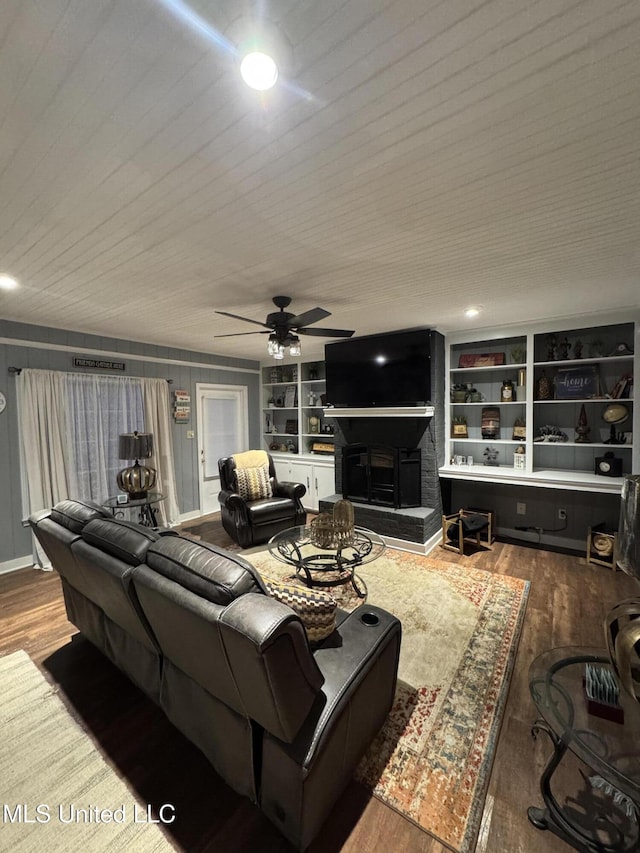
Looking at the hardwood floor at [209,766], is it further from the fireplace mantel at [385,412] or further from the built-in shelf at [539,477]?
the fireplace mantel at [385,412]

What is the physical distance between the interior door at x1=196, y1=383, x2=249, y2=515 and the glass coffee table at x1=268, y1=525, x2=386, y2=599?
263cm

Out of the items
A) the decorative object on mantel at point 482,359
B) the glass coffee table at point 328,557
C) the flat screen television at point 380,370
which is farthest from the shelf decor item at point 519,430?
the glass coffee table at point 328,557

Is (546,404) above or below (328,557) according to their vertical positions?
above

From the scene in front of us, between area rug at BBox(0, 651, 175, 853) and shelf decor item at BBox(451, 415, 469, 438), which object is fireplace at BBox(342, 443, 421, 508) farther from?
area rug at BBox(0, 651, 175, 853)

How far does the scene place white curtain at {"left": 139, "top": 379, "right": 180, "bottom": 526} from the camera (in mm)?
4676

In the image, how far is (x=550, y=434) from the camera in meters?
4.02

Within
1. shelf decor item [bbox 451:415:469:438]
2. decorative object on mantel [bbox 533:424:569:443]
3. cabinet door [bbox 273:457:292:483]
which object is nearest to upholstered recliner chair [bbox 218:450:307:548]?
cabinet door [bbox 273:457:292:483]

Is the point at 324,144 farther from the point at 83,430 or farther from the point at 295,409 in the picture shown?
the point at 295,409

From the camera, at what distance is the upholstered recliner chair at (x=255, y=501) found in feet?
13.2

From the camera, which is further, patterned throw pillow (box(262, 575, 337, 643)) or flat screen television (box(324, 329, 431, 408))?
flat screen television (box(324, 329, 431, 408))

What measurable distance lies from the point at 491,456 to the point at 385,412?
1444 mm

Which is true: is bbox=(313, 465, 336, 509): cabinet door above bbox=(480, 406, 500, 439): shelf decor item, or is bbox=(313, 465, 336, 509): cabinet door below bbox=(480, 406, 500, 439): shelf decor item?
below

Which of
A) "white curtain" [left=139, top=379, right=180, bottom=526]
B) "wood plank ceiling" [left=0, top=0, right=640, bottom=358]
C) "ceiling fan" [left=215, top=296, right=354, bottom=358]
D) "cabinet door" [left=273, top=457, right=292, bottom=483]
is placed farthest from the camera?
"cabinet door" [left=273, top=457, right=292, bottom=483]

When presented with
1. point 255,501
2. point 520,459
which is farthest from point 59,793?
point 520,459
